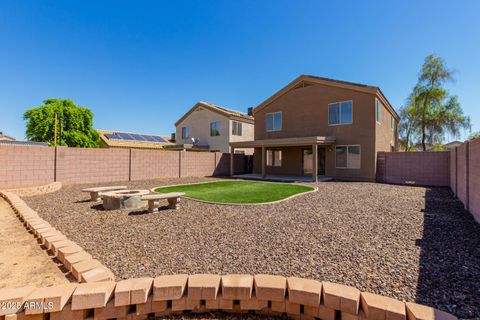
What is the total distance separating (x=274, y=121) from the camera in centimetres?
1838

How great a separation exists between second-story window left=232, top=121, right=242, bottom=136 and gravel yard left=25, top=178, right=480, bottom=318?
17044mm

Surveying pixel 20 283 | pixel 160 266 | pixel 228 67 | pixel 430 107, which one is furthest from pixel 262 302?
pixel 430 107

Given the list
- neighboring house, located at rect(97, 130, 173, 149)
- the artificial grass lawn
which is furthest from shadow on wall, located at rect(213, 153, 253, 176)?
neighboring house, located at rect(97, 130, 173, 149)

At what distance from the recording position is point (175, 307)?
2.21 meters

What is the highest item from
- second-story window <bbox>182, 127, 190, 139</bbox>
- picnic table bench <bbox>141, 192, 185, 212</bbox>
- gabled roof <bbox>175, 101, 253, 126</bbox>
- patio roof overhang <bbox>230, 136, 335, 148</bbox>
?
gabled roof <bbox>175, 101, 253, 126</bbox>

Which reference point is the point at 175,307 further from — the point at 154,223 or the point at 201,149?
the point at 201,149

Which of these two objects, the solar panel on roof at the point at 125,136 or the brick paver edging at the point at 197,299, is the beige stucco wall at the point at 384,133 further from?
the solar panel on roof at the point at 125,136

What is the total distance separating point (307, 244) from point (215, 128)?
20.7m

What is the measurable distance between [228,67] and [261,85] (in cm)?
604

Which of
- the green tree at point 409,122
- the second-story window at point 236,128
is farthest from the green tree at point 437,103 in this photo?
the second-story window at point 236,128

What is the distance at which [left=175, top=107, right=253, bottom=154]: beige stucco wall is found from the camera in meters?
22.8

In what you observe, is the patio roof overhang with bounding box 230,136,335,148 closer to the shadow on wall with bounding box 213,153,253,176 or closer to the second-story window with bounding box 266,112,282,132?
the second-story window with bounding box 266,112,282,132

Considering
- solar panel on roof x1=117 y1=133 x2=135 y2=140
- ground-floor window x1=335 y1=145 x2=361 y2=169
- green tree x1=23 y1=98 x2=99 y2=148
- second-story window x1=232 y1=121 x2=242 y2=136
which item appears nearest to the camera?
ground-floor window x1=335 y1=145 x2=361 y2=169

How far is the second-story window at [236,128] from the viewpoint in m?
23.0
